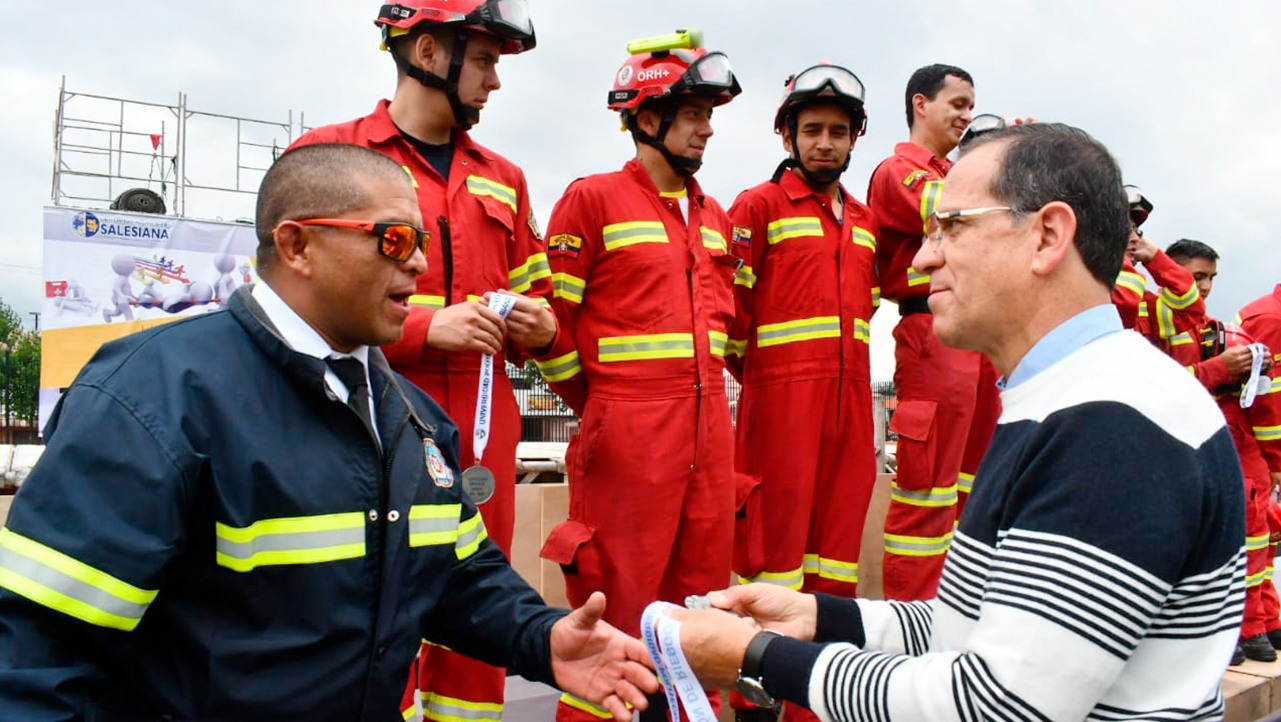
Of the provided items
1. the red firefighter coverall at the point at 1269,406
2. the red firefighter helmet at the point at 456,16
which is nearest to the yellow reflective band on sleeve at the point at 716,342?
the red firefighter helmet at the point at 456,16

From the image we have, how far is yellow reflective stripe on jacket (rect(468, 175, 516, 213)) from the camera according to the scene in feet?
11.7

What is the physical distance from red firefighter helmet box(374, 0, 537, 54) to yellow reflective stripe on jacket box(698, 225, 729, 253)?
1244 mm

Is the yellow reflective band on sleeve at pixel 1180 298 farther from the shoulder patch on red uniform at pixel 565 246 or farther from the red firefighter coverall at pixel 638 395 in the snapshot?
the shoulder patch on red uniform at pixel 565 246

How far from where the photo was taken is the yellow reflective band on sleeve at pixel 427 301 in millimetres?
3334

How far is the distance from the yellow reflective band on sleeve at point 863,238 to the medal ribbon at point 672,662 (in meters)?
2.95

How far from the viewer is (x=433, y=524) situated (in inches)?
87.0

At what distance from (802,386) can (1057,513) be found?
2794mm

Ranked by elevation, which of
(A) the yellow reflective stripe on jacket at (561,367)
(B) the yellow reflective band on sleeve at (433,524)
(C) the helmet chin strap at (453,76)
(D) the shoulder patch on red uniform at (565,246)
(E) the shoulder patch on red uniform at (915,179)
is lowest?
(B) the yellow reflective band on sleeve at (433,524)

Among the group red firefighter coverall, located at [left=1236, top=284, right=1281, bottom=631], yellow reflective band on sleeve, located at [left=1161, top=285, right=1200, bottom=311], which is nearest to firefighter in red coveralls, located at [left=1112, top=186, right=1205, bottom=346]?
yellow reflective band on sleeve, located at [left=1161, top=285, right=1200, bottom=311]

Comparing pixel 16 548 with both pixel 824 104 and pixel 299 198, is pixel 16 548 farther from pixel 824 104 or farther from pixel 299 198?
pixel 824 104

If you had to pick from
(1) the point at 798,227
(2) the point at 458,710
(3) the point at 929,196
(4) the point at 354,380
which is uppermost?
(3) the point at 929,196

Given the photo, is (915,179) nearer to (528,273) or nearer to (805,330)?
(805,330)

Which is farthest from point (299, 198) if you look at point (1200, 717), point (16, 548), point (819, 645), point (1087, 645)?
point (1200, 717)

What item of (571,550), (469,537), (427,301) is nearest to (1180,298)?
(571,550)
